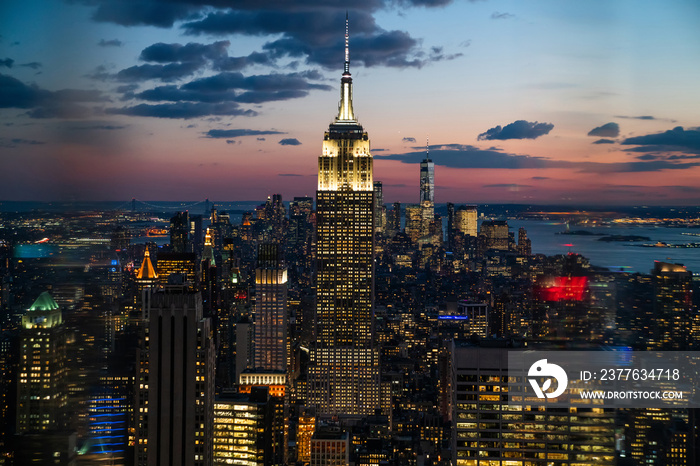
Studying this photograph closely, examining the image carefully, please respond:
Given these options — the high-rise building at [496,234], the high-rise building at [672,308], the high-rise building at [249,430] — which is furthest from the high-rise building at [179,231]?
the high-rise building at [672,308]

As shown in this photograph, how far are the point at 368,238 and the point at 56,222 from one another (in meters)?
15.6

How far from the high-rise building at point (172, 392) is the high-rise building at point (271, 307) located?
10640mm

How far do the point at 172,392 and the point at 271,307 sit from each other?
42.4 feet

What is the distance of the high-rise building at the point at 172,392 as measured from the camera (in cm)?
721

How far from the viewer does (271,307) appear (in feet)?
66.1

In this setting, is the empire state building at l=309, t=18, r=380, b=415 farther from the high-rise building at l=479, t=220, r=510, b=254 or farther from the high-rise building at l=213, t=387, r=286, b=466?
the high-rise building at l=213, t=387, r=286, b=466

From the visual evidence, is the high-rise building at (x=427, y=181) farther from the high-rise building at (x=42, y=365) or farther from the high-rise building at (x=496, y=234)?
the high-rise building at (x=42, y=365)

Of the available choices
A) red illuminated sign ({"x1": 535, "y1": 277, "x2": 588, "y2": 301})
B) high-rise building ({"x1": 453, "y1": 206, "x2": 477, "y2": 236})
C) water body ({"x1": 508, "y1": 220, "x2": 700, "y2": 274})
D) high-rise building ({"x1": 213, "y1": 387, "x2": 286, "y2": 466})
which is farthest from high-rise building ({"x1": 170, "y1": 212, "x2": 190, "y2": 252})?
high-rise building ({"x1": 453, "y1": 206, "x2": 477, "y2": 236})

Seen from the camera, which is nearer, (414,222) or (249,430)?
(249,430)

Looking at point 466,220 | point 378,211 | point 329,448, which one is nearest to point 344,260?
point 378,211

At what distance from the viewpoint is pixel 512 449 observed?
7.26 metres

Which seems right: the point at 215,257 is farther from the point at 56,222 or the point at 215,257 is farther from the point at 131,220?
the point at 56,222

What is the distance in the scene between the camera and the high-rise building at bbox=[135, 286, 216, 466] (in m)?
7.21

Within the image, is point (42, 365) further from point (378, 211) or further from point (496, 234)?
point (378, 211)
